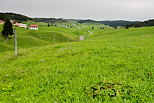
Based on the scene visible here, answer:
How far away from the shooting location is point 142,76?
20.8 ft

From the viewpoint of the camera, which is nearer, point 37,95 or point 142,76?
point 37,95

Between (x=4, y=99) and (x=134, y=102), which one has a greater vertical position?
(x=134, y=102)

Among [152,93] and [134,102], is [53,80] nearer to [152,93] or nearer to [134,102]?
[134,102]

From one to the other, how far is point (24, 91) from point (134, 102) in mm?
3971

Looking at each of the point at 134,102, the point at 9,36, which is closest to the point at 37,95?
the point at 134,102

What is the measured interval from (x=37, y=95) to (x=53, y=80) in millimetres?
1368

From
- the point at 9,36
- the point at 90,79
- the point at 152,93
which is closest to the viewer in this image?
the point at 152,93

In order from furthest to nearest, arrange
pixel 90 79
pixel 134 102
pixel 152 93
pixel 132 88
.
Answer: pixel 90 79 < pixel 132 88 < pixel 152 93 < pixel 134 102

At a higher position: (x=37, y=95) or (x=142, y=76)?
(x=142, y=76)

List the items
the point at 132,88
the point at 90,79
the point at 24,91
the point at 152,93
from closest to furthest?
the point at 152,93
the point at 132,88
the point at 24,91
the point at 90,79

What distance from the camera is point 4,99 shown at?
502cm

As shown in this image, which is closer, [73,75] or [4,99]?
[4,99]

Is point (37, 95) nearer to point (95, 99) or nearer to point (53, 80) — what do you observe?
point (53, 80)

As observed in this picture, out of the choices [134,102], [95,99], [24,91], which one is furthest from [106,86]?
[24,91]
